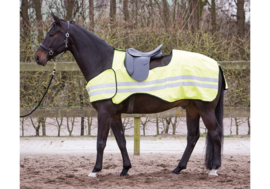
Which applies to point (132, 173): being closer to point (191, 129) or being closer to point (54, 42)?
point (191, 129)

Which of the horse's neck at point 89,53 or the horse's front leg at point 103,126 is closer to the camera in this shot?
the horse's front leg at point 103,126

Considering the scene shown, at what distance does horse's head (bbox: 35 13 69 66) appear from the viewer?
425 cm

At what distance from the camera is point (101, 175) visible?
14.9ft

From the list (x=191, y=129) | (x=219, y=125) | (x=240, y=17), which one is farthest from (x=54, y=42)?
(x=240, y=17)

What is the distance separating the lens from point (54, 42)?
4.28m

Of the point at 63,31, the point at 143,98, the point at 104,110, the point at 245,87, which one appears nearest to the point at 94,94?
the point at 104,110

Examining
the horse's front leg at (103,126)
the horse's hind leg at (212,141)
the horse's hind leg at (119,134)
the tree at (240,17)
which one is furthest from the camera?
the tree at (240,17)

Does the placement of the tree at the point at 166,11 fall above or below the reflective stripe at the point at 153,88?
above

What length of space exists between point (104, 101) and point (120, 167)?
1291 millimetres

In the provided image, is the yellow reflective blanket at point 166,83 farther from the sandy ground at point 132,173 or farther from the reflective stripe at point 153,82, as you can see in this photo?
the sandy ground at point 132,173

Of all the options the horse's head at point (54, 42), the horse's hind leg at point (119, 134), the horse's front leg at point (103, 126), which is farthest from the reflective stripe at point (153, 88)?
the horse's head at point (54, 42)

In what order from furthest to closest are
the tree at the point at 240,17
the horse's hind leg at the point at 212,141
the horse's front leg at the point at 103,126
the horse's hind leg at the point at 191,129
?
the tree at the point at 240,17 < the horse's hind leg at the point at 191,129 < the horse's hind leg at the point at 212,141 < the horse's front leg at the point at 103,126

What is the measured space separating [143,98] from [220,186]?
132cm

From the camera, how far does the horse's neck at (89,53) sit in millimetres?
4355
